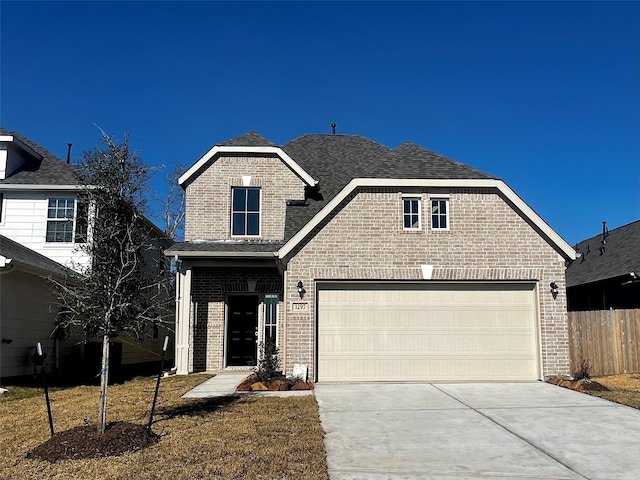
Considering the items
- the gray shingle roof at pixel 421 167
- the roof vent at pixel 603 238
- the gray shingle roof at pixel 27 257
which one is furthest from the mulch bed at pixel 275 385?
the roof vent at pixel 603 238

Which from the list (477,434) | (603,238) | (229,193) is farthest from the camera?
(603,238)

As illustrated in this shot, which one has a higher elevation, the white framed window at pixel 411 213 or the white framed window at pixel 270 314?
the white framed window at pixel 411 213

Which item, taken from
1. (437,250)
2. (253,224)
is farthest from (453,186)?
(253,224)

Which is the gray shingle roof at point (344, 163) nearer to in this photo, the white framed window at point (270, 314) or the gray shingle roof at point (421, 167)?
the gray shingle roof at point (421, 167)

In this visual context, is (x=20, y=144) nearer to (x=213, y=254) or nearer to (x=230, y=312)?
(x=213, y=254)

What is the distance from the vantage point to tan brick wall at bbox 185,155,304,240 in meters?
16.1

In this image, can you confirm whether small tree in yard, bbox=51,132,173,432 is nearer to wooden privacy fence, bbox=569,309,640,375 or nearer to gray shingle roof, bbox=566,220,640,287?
wooden privacy fence, bbox=569,309,640,375

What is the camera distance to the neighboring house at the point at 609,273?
61.2ft

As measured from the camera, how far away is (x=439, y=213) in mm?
13203

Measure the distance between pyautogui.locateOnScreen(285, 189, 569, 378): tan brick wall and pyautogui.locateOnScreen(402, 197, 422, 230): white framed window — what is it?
144 millimetres

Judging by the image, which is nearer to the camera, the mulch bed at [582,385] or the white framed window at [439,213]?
the mulch bed at [582,385]

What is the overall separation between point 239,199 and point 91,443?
10.4m

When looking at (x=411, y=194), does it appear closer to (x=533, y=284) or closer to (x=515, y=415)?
(x=533, y=284)

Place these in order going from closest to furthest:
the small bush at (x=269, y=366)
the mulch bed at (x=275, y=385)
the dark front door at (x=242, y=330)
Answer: the mulch bed at (x=275, y=385)
the small bush at (x=269, y=366)
the dark front door at (x=242, y=330)
